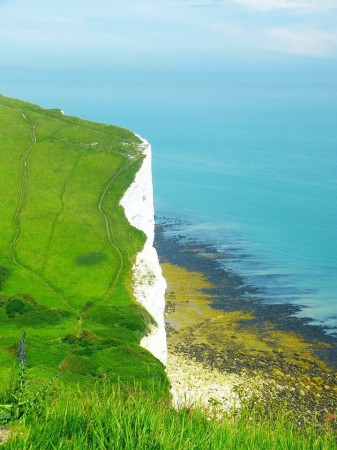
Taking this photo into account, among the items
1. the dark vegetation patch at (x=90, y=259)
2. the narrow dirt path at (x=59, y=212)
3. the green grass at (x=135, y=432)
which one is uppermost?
the narrow dirt path at (x=59, y=212)

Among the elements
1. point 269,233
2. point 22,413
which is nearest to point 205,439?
point 22,413

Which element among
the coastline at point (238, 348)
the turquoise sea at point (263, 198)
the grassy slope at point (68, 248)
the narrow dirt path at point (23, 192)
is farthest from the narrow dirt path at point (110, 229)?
the turquoise sea at point (263, 198)

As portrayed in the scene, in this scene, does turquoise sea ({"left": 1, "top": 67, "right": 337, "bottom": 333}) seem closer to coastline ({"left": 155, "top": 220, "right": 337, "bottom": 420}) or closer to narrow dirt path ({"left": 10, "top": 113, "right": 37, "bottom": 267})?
coastline ({"left": 155, "top": 220, "right": 337, "bottom": 420})

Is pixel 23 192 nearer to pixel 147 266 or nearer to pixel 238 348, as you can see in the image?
pixel 147 266

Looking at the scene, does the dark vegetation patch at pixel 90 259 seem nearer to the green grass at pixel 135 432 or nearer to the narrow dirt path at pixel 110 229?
the narrow dirt path at pixel 110 229


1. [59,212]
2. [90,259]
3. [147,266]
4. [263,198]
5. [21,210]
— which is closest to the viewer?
[90,259]

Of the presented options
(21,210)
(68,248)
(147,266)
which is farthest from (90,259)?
(21,210)
